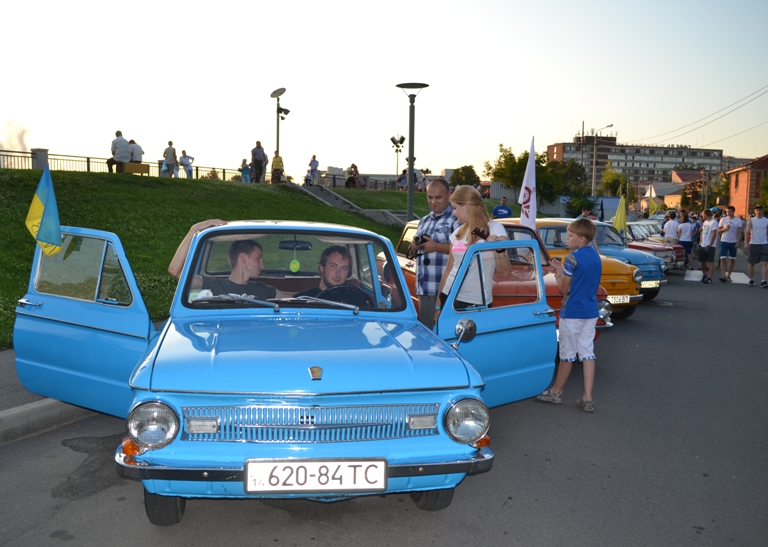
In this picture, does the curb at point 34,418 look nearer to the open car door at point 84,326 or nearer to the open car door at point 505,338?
the open car door at point 84,326

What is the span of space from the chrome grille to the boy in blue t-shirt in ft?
11.4

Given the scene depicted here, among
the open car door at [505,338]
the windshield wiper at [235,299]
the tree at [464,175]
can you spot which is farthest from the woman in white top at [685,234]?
the tree at [464,175]

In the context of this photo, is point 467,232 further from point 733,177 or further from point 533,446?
point 733,177

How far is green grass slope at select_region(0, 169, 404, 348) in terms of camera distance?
12844 millimetres

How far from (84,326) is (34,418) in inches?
62.8

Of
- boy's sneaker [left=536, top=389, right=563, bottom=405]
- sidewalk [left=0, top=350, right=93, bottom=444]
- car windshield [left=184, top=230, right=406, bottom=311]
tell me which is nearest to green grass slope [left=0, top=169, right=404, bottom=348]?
sidewalk [left=0, top=350, right=93, bottom=444]

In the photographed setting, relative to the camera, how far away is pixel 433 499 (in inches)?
162

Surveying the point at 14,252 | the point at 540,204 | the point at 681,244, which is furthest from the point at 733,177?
the point at 14,252

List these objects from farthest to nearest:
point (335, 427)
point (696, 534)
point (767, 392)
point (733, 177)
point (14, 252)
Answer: point (733, 177) → point (14, 252) → point (767, 392) → point (696, 534) → point (335, 427)

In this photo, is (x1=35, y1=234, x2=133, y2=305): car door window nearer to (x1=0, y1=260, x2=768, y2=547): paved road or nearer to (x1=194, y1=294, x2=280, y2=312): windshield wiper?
(x1=194, y1=294, x2=280, y2=312): windshield wiper

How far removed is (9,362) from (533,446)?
17.5 feet

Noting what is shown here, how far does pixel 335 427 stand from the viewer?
3.47 metres

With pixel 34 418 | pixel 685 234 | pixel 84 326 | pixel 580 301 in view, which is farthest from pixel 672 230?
pixel 84 326

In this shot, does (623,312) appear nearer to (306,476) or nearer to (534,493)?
(534,493)
